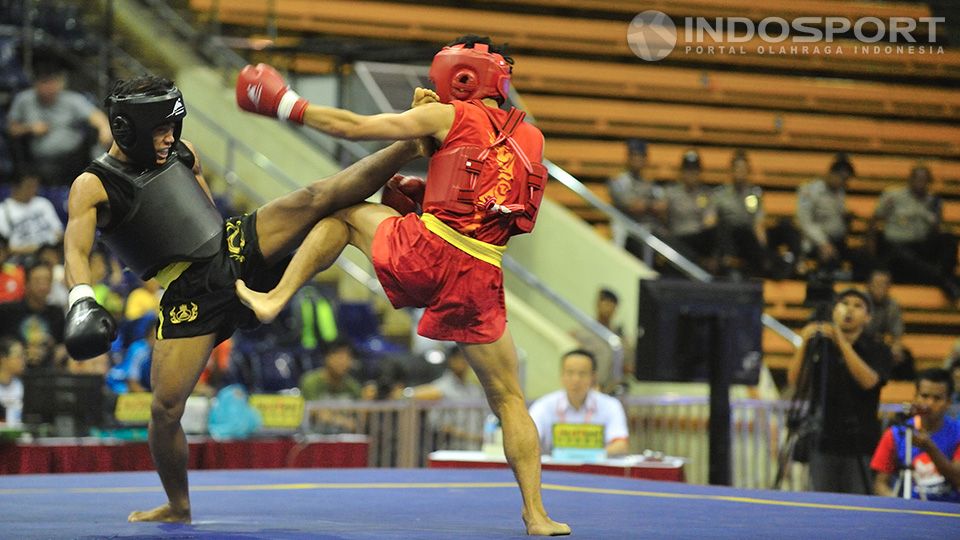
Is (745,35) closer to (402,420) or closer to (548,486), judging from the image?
(402,420)

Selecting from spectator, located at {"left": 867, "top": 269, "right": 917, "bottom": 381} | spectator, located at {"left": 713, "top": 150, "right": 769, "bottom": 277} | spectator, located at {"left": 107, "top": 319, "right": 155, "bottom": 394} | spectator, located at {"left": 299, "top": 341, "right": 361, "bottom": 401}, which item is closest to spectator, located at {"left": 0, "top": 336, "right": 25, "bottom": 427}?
spectator, located at {"left": 107, "top": 319, "right": 155, "bottom": 394}

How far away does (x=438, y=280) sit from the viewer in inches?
167

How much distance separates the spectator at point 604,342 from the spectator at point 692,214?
110cm

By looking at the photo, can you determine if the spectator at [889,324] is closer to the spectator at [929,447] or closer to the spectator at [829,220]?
the spectator at [829,220]

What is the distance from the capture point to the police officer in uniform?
14.3ft

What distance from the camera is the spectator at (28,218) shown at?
8.83 metres

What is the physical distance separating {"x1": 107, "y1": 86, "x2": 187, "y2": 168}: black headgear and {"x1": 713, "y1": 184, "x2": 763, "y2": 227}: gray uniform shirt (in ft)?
22.6

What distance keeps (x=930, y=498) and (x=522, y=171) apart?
3012mm

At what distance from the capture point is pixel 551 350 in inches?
379

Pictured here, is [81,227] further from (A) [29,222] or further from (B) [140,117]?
(A) [29,222]

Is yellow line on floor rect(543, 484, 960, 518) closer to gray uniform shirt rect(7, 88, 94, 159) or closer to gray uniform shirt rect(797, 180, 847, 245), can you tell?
gray uniform shirt rect(7, 88, 94, 159)

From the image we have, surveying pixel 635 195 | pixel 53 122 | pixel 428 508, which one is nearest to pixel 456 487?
pixel 428 508

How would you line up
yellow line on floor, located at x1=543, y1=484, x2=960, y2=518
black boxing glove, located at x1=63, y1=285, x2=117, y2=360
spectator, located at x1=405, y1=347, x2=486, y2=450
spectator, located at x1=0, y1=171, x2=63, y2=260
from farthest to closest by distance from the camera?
spectator, located at x1=0, y1=171, x2=63, y2=260 < spectator, located at x1=405, y1=347, x2=486, y2=450 < yellow line on floor, located at x1=543, y1=484, x2=960, y2=518 < black boxing glove, located at x1=63, y1=285, x2=117, y2=360

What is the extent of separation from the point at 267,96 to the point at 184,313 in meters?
0.78
